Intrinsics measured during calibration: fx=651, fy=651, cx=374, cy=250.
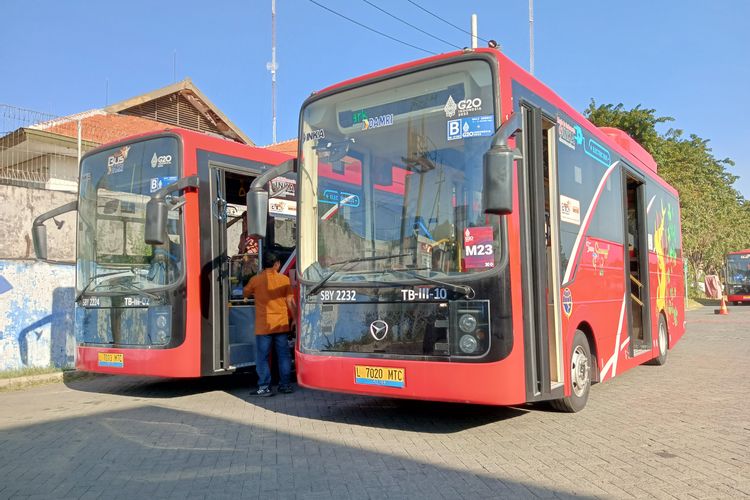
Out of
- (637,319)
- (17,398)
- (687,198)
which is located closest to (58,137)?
(17,398)

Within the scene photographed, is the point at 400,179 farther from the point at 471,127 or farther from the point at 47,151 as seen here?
the point at 47,151

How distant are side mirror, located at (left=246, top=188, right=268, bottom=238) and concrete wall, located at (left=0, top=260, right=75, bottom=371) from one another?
23.6ft

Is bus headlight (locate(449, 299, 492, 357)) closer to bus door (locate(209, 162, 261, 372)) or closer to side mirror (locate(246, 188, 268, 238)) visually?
side mirror (locate(246, 188, 268, 238))

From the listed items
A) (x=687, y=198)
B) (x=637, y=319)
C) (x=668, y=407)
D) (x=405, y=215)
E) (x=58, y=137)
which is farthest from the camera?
(x=687, y=198)

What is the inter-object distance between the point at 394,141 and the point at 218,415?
3723mm

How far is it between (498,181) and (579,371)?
2937 millimetres

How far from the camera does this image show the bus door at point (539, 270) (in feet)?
18.7

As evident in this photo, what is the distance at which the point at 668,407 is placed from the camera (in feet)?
24.3

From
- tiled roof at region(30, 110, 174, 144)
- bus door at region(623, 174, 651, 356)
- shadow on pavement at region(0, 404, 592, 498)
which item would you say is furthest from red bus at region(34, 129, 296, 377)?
bus door at region(623, 174, 651, 356)

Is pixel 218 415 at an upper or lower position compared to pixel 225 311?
lower

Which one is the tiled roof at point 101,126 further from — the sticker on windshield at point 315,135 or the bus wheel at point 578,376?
the bus wheel at point 578,376

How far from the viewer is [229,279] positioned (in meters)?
8.83

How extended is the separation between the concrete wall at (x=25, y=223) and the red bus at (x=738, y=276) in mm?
36440

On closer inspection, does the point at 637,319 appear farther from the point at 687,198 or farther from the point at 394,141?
the point at 687,198
